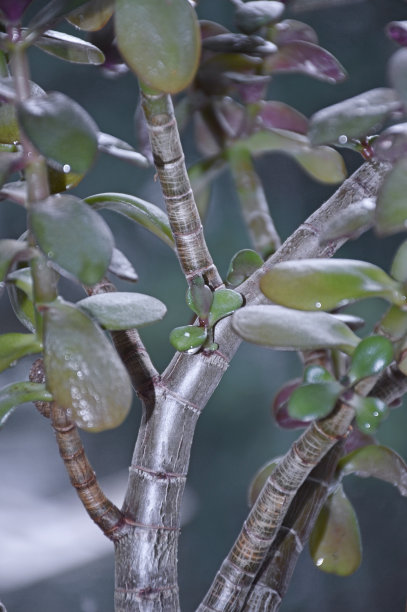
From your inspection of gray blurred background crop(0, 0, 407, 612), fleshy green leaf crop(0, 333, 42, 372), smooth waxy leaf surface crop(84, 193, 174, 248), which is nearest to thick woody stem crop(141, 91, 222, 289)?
smooth waxy leaf surface crop(84, 193, 174, 248)

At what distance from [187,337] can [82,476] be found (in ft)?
0.39

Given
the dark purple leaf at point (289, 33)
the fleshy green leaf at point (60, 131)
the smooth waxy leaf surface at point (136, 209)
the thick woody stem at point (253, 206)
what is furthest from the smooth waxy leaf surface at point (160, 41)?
the thick woody stem at point (253, 206)

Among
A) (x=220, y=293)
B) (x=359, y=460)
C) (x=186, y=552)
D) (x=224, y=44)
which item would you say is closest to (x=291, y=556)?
(x=359, y=460)

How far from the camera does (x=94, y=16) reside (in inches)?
19.3

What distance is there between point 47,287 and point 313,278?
0.15 m

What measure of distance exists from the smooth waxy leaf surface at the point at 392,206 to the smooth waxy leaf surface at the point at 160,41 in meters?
0.12

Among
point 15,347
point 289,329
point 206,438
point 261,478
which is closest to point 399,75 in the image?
point 289,329

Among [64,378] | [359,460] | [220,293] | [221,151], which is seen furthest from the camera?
[221,151]

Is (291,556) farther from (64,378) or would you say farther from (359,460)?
(64,378)

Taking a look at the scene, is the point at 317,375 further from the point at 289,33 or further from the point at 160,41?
the point at 289,33

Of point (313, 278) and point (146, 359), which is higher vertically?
point (313, 278)

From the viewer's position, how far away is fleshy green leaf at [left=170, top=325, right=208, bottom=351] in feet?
1.45

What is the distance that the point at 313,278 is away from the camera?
379 mm

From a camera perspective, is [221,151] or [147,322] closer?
[147,322]
